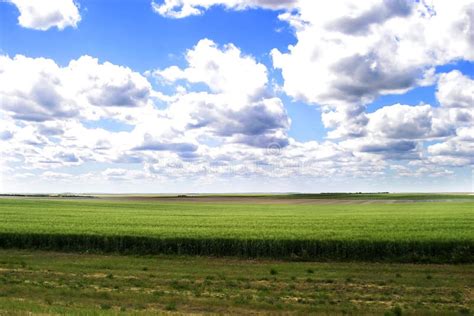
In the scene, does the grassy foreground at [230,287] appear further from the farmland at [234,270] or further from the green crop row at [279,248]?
the green crop row at [279,248]

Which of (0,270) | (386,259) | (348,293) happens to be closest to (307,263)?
(386,259)

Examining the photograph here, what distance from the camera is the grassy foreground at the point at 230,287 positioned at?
16.3 m

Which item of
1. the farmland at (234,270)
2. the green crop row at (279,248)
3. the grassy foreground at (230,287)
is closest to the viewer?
the grassy foreground at (230,287)

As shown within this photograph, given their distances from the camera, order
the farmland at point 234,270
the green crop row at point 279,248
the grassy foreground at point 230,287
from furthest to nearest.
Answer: the green crop row at point 279,248
the farmland at point 234,270
the grassy foreground at point 230,287

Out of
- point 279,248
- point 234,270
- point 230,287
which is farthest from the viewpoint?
point 279,248

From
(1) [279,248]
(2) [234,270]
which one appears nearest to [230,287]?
(2) [234,270]

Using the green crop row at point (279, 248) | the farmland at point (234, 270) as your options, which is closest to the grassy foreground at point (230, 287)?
the farmland at point (234, 270)

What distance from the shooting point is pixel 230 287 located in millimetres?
20078

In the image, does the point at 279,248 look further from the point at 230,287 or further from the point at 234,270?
the point at 230,287

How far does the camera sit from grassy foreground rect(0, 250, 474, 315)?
53.4 ft

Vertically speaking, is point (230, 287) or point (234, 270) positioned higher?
point (230, 287)

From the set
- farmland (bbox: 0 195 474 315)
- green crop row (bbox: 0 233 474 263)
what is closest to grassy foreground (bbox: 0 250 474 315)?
farmland (bbox: 0 195 474 315)

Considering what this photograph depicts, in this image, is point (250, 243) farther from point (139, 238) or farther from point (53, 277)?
point (53, 277)

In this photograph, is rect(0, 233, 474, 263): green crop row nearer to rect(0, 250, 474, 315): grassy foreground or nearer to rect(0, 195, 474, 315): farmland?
rect(0, 195, 474, 315): farmland
